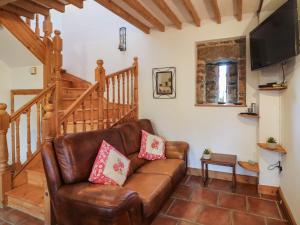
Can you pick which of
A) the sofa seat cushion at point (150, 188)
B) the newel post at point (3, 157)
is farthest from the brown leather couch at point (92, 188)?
the newel post at point (3, 157)

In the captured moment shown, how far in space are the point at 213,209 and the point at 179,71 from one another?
2.21m

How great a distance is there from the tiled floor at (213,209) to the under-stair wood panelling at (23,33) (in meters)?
2.41

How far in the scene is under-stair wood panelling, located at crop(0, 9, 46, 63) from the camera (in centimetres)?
302

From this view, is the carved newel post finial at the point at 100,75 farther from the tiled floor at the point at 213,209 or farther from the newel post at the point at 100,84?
the tiled floor at the point at 213,209

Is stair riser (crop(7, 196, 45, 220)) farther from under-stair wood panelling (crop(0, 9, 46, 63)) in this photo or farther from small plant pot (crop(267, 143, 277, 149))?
small plant pot (crop(267, 143, 277, 149))

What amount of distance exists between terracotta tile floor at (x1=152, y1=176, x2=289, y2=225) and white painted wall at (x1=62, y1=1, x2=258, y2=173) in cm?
55

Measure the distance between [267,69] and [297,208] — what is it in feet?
5.85

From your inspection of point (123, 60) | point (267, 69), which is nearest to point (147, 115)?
point (123, 60)

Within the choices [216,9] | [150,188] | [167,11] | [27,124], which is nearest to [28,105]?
[27,124]

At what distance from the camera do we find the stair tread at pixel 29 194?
2.42 meters

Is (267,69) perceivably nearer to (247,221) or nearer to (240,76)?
(240,76)

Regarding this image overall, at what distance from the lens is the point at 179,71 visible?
364cm

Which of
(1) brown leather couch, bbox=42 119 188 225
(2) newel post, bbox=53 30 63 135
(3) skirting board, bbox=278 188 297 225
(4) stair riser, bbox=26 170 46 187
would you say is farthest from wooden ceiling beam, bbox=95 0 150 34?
(3) skirting board, bbox=278 188 297 225

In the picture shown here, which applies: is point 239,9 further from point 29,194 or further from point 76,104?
point 29,194
